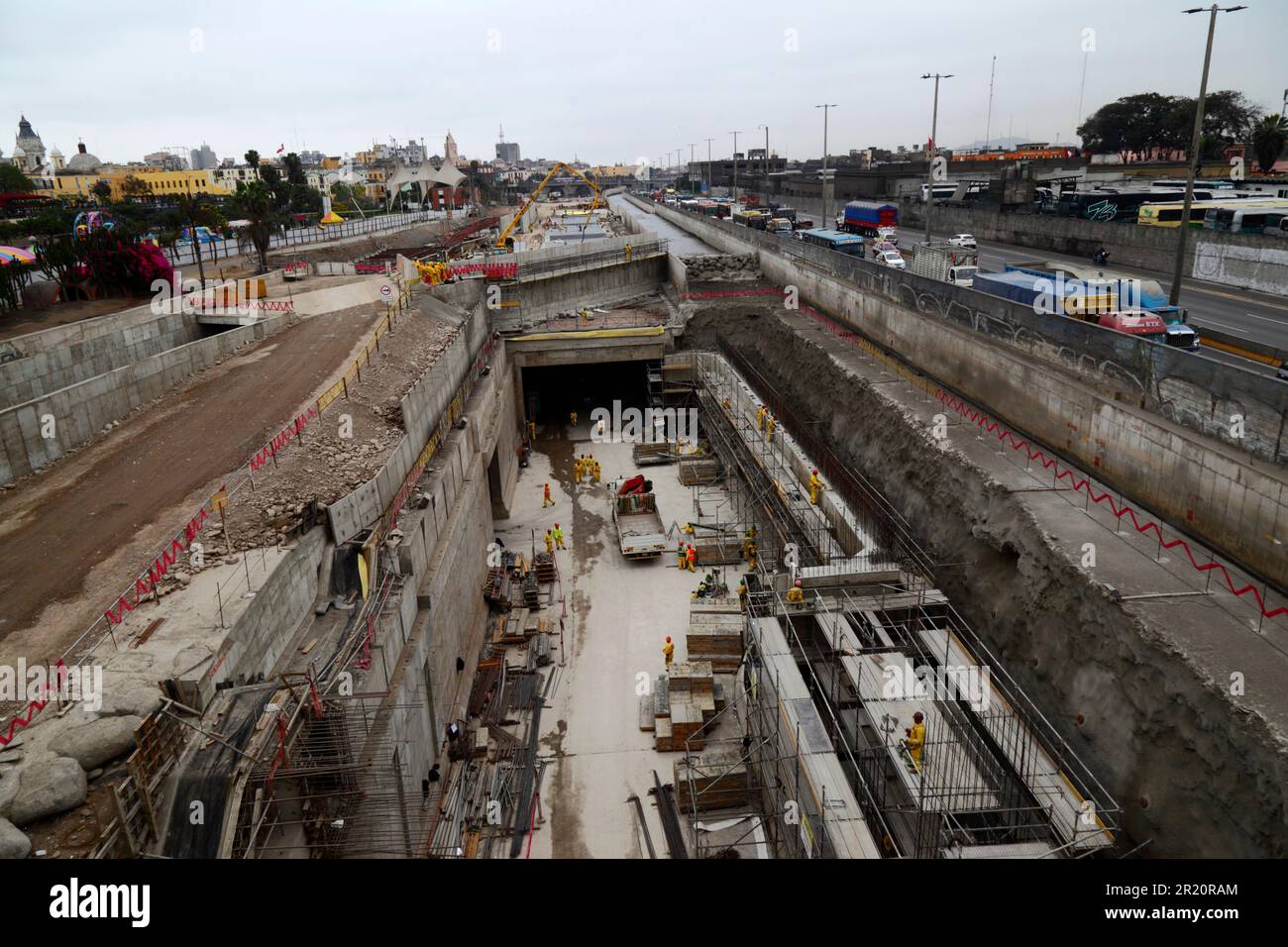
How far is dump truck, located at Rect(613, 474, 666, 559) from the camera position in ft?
84.1

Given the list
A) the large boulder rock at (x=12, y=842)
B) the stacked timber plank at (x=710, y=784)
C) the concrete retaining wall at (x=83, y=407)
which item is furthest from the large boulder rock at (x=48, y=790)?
the concrete retaining wall at (x=83, y=407)

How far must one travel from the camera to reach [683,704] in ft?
57.6

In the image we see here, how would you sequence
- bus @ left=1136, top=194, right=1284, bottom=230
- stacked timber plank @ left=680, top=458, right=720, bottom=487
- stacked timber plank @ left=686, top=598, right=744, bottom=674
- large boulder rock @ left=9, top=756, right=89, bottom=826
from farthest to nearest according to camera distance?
bus @ left=1136, top=194, right=1284, bottom=230
stacked timber plank @ left=680, top=458, right=720, bottom=487
stacked timber plank @ left=686, top=598, right=744, bottom=674
large boulder rock @ left=9, top=756, right=89, bottom=826

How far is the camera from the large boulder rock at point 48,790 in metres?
8.51

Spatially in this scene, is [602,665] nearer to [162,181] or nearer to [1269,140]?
[1269,140]

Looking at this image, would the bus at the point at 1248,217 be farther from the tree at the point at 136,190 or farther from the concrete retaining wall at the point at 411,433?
the tree at the point at 136,190

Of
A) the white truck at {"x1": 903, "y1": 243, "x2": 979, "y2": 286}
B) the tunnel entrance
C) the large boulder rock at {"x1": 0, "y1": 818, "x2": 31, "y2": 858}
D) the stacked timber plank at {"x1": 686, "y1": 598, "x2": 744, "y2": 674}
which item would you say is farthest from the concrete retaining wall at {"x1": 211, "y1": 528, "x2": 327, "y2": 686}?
the tunnel entrance

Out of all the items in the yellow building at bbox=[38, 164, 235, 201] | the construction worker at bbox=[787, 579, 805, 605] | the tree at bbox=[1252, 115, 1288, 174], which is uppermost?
the yellow building at bbox=[38, 164, 235, 201]

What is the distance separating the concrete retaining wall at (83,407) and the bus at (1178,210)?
42380 mm

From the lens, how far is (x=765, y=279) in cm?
4638

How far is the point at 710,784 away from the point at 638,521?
45.5ft

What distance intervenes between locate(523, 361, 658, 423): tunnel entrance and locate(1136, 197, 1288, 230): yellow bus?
26.4 metres

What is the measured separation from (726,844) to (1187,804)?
7232mm
